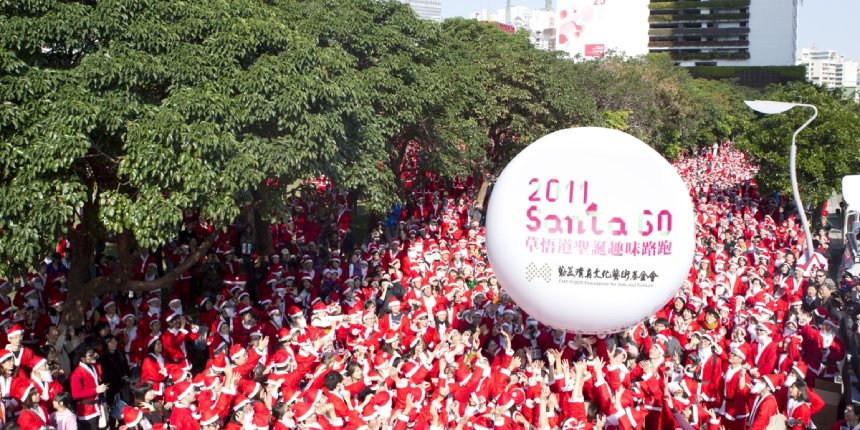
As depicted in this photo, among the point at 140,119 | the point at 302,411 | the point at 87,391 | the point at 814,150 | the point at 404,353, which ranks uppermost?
the point at 140,119

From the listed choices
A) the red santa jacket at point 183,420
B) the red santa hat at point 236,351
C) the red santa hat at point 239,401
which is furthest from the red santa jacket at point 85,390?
the red santa hat at point 239,401

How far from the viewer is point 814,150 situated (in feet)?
76.3

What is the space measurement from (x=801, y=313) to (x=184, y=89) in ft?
28.8

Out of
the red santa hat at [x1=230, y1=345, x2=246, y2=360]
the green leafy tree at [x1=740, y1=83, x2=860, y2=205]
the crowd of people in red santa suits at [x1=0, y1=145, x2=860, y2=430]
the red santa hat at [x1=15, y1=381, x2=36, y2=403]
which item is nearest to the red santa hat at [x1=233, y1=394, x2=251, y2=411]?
the crowd of people in red santa suits at [x1=0, y1=145, x2=860, y2=430]

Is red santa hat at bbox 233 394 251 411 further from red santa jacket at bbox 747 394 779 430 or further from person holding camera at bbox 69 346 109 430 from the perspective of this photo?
red santa jacket at bbox 747 394 779 430

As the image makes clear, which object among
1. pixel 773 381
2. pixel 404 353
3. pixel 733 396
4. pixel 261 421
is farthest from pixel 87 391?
pixel 773 381

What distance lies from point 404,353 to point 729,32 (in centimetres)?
8589

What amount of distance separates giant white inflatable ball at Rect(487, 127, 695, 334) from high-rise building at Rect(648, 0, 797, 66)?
276 ft

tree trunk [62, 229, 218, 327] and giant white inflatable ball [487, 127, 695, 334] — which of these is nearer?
giant white inflatable ball [487, 127, 695, 334]

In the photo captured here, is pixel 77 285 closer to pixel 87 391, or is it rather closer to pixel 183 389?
pixel 87 391

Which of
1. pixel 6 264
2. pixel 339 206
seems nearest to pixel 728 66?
pixel 339 206

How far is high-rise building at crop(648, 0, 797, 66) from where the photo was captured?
85.2m

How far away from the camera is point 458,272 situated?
14.3 metres

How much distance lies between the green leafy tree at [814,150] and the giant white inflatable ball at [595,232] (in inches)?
645
